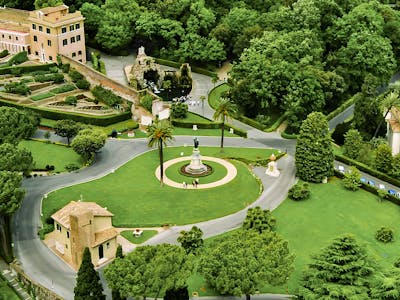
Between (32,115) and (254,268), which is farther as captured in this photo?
(32,115)

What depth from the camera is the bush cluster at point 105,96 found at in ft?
395

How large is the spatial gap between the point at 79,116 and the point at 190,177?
86.3 feet

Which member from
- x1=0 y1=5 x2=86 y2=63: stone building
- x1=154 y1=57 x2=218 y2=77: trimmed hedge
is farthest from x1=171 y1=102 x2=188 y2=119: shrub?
x1=0 y1=5 x2=86 y2=63: stone building

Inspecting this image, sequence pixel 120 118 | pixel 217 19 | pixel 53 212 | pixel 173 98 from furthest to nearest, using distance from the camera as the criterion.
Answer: pixel 217 19
pixel 173 98
pixel 120 118
pixel 53 212

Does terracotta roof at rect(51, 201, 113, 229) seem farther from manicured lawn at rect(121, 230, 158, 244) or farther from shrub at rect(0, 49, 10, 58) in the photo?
shrub at rect(0, 49, 10, 58)

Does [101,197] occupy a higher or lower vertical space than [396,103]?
lower

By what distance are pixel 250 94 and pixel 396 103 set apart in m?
23.5

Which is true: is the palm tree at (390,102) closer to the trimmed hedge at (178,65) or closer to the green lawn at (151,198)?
the green lawn at (151,198)

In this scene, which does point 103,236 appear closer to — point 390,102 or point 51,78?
point 390,102

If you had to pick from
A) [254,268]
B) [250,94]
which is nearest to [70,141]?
[250,94]

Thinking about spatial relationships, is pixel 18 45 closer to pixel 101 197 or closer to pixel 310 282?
pixel 101 197

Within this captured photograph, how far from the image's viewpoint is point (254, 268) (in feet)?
217

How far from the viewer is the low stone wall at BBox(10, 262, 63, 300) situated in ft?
237

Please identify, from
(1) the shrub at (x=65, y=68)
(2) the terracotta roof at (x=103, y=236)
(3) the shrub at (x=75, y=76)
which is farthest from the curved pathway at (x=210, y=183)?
(1) the shrub at (x=65, y=68)
